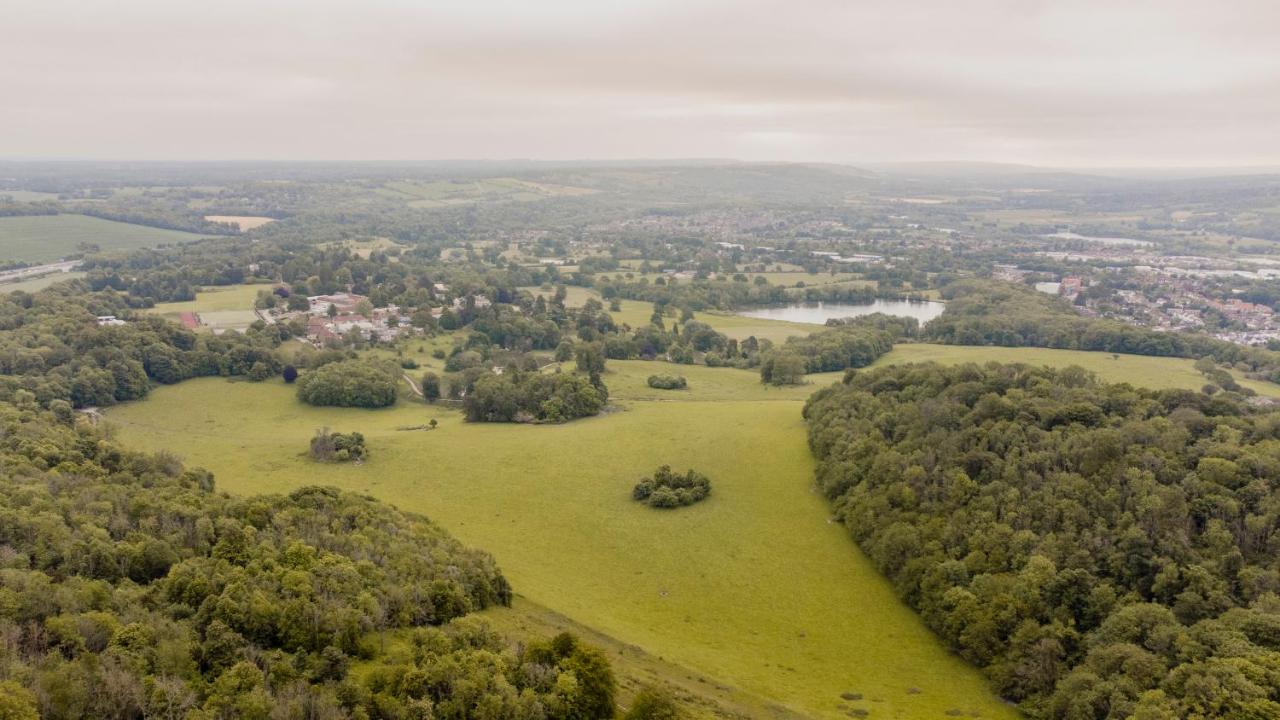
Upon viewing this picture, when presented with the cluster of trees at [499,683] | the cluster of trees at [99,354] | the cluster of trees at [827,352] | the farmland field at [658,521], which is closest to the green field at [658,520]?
the farmland field at [658,521]

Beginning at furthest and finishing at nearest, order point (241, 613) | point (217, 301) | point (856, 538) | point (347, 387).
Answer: point (217, 301)
point (347, 387)
point (856, 538)
point (241, 613)

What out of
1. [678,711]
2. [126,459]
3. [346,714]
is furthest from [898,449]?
[126,459]

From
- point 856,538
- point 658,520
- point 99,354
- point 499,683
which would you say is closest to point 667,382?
point 658,520

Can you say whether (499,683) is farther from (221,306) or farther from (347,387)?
(221,306)

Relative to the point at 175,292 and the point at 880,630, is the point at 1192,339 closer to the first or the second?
the point at 880,630

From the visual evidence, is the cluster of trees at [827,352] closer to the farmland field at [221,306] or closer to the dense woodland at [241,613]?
the dense woodland at [241,613]

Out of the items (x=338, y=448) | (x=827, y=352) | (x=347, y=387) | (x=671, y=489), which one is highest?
(x=827, y=352)
